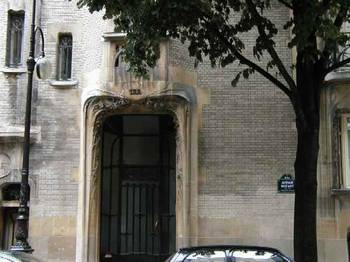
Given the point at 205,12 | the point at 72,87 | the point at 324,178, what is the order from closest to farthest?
the point at 205,12
the point at 324,178
the point at 72,87

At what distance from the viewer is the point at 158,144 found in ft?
63.6

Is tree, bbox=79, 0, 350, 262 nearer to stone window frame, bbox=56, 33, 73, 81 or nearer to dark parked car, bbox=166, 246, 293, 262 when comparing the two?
dark parked car, bbox=166, 246, 293, 262

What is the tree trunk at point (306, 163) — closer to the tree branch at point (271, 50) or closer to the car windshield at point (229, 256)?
the tree branch at point (271, 50)

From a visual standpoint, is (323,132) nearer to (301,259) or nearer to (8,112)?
(301,259)

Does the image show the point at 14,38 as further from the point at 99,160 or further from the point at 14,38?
the point at 99,160

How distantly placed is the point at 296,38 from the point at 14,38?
10.3m

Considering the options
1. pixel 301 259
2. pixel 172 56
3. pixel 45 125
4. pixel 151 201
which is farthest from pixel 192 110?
pixel 301 259

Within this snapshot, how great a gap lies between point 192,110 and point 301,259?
693cm

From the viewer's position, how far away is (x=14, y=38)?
19.2 metres

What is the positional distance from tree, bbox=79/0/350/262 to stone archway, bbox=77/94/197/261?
4637 millimetres

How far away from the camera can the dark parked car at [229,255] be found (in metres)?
9.54

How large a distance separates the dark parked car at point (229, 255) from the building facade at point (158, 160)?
7397mm

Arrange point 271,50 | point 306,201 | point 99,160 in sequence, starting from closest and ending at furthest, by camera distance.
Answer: point 306,201
point 271,50
point 99,160

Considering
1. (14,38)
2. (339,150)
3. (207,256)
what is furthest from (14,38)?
(207,256)
